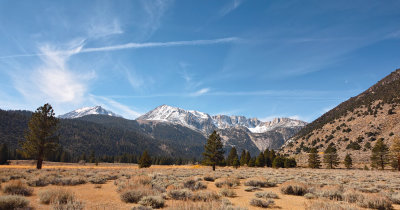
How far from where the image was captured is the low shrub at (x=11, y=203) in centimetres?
632

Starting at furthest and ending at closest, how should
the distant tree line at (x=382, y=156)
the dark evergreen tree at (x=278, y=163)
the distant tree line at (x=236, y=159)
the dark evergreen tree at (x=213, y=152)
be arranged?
the dark evergreen tree at (x=278, y=163)
the distant tree line at (x=236, y=159)
the dark evergreen tree at (x=213, y=152)
the distant tree line at (x=382, y=156)

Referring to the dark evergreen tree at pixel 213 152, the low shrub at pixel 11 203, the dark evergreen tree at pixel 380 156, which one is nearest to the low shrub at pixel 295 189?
the low shrub at pixel 11 203

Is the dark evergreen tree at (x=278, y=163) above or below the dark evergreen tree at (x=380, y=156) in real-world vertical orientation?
below

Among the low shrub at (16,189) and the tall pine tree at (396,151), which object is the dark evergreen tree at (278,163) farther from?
the low shrub at (16,189)

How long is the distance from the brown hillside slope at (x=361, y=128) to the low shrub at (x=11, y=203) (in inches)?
3287

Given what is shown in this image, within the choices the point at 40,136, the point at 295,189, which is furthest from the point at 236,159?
the point at 295,189

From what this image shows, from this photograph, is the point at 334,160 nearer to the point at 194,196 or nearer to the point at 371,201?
the point at 371,201

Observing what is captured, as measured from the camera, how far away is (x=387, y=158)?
159ft

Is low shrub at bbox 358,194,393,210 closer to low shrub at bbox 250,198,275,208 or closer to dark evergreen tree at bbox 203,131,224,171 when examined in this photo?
low shrub at bbox 250,198,275,208

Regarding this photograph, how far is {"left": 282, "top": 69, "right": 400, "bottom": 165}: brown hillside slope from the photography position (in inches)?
2825

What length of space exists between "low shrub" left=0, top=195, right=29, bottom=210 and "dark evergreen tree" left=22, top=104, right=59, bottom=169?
92.4ft

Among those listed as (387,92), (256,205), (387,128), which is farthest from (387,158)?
(387,92)

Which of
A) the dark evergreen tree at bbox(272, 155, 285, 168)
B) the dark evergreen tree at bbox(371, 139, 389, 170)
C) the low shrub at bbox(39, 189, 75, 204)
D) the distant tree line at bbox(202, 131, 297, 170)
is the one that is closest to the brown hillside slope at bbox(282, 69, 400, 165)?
the dark evergreen tree at bbox(371, 139, 389, 170)

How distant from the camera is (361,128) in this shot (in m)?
85.8
